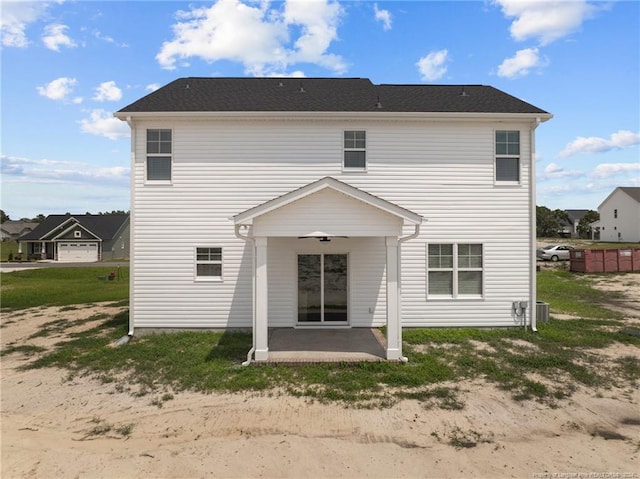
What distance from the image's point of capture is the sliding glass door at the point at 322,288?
11.4 m

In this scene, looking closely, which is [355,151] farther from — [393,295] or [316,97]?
[393,295]

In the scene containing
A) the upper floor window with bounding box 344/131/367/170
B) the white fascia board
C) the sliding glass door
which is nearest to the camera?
the white fascia board

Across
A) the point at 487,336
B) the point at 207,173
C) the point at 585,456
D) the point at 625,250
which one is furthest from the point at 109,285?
the point at 625,250

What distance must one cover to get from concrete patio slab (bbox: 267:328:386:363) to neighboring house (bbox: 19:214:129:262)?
138 ft

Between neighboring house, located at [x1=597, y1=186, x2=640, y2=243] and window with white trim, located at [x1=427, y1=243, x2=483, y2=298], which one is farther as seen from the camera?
neighboring house, located at [x1=597, y1=186, x2=640, y2=243]

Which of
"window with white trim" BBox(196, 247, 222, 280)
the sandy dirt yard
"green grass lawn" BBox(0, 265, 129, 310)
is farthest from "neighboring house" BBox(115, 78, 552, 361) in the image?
"green grass lawn" BBox(0, 265, 129, 310)

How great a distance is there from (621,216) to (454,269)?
6197 cm

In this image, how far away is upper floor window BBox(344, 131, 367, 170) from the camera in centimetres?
1127

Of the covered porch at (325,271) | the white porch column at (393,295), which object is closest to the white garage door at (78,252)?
the covered porch at (325,271)

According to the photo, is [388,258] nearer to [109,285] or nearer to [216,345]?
[216,345]

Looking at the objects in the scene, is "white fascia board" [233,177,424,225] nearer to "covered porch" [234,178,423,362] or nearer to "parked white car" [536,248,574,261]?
"covered porch" [234,178,423,362]

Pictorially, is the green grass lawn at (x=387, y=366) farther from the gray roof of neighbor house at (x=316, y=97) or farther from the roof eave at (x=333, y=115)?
the gray roof of neighbor house at (x=316, y=97)

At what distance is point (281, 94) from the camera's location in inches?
488

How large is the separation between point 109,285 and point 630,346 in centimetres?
2565
